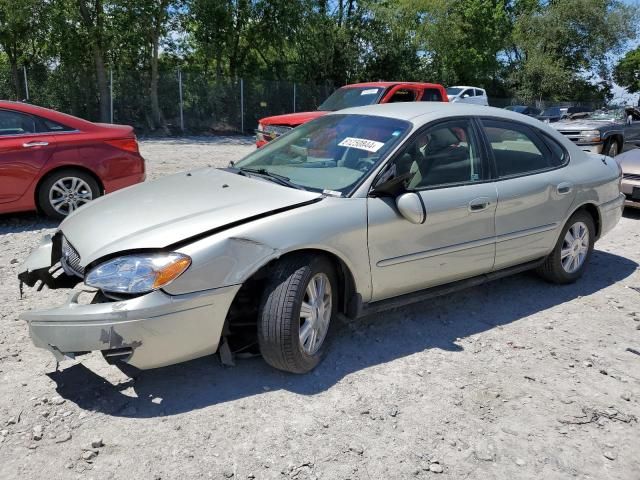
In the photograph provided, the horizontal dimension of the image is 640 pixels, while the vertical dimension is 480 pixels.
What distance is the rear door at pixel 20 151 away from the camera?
6.11m

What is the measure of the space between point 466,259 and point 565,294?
1412 mm

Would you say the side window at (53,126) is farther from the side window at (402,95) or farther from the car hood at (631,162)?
the car hood at (631,162)

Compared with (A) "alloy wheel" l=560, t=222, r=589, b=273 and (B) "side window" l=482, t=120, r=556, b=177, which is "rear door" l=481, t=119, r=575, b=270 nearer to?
(B) "side window" l=482, t=120, r=556, b=177

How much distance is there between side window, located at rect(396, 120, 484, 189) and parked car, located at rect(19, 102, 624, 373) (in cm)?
1

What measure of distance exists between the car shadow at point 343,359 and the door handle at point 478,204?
0.86m

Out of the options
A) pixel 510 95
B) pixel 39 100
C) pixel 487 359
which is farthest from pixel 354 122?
pixel 510 95

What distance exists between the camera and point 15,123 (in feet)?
20.8

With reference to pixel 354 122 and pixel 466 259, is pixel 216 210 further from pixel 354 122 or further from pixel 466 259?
pixel 466 259

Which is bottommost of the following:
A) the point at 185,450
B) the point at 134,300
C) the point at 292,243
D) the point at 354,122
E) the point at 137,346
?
the point at 185,450

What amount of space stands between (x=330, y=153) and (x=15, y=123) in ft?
13.8

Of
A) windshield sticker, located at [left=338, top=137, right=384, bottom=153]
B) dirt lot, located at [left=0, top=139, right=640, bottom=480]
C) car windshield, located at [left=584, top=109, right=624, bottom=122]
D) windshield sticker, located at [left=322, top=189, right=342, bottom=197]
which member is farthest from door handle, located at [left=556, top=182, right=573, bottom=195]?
car windshield, located at [left=584, top=109, right=624, bottom=122]

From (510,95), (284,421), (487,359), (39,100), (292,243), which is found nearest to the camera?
(284,421)

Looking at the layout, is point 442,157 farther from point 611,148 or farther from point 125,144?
point 611,148

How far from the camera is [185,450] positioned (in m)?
2.73
